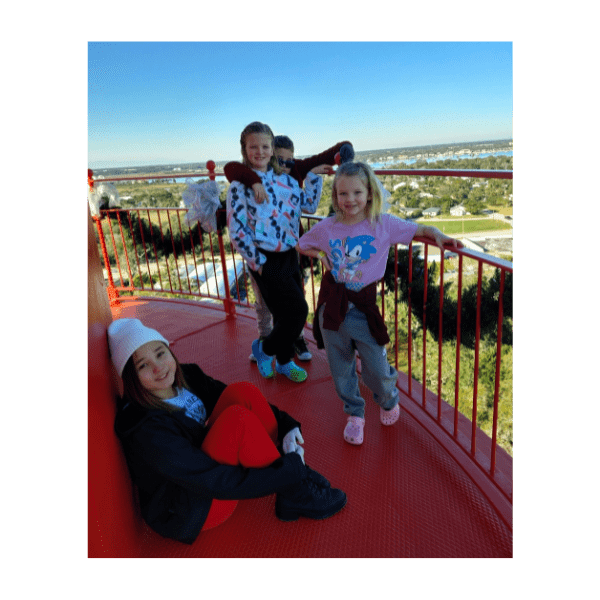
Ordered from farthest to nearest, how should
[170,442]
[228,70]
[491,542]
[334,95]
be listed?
[334,95], [228,70], [491,542], [170,442]

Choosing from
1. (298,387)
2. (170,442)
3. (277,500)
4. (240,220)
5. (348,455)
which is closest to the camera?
(170,442)

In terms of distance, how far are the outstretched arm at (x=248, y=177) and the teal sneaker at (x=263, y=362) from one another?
1.17 m

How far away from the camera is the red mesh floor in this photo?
1.78m

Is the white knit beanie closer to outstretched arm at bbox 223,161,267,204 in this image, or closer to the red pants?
the red pants

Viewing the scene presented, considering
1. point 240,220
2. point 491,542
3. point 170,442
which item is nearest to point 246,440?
point 170,442

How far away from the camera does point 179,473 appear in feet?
4.93

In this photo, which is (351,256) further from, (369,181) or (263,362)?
(263,362)

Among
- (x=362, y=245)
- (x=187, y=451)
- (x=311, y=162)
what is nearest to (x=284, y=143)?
(x=311, y=162)

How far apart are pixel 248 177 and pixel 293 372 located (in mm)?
1424

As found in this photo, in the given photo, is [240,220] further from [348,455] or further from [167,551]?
[167,551]

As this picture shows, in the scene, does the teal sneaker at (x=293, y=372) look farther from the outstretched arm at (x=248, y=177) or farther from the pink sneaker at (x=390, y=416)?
the outstretched arm at (x=248, y=177)

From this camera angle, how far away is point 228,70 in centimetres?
3975

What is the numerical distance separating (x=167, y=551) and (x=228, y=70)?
44.5 metres

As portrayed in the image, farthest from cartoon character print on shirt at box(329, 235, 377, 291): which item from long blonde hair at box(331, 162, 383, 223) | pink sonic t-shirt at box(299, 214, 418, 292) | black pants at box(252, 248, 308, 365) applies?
black pants at box(252, 248, 308, 365)
